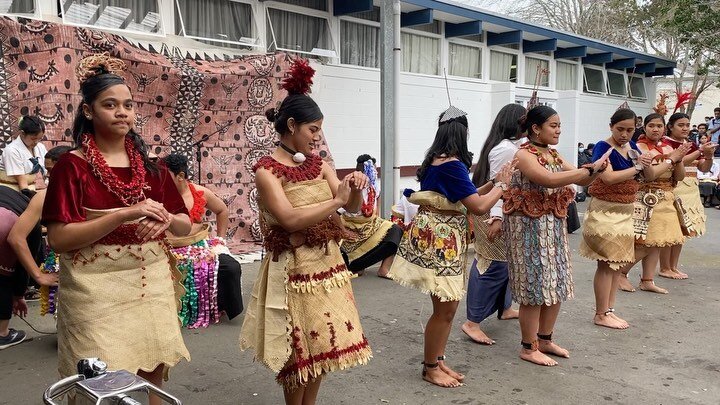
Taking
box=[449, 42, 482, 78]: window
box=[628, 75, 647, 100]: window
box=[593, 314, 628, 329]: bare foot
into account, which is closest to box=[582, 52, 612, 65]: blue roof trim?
box=[628, 75, 647, 100]: window

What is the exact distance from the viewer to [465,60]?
13.9 metres

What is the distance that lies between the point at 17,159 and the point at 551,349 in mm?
5210

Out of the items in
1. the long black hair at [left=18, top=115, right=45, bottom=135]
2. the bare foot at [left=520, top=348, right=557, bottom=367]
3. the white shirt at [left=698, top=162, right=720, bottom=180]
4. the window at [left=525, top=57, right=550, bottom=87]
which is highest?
the window at [left=525, top=57, right=550, bottom=87]

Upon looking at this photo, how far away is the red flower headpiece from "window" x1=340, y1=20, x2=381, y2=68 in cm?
794

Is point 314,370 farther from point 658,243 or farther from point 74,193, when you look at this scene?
point 658,243

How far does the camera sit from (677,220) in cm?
656

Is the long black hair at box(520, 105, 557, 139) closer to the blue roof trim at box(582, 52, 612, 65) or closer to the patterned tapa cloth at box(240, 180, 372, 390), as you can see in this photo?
the patterned tapa cloth at box(240, 180, 372, 390)

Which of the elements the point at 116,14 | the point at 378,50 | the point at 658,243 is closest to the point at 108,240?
the point at 658,243

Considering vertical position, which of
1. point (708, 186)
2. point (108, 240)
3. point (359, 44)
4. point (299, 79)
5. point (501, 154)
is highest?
point (359, 44)

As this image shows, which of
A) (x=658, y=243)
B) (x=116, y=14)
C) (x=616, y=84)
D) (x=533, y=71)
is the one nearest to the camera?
(x=658, y=243)

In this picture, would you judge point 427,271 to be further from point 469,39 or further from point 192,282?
point 469,39

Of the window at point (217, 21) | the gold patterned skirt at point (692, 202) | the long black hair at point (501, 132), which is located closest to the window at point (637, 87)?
the gold patterned skirt at point (692, 202)

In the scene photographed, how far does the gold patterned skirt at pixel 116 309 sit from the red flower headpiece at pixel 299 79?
102cm

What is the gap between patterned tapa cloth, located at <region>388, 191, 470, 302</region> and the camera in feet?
12.6
